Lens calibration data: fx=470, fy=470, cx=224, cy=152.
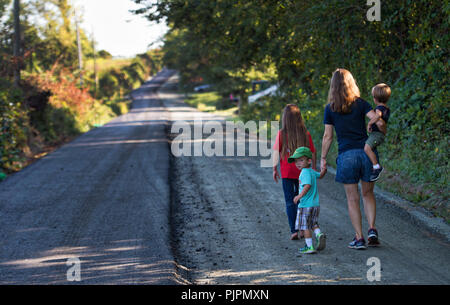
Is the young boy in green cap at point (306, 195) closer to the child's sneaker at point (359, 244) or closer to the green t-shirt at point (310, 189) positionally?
A: the green t-shirt at point (310, 189)

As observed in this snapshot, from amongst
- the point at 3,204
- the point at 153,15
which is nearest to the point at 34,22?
the point at 153,15

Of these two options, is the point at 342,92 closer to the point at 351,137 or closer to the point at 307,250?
the point at 351,137

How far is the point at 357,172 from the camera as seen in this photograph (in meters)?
5.80

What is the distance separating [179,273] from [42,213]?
400cm

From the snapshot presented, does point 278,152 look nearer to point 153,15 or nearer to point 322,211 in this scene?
point 322,211

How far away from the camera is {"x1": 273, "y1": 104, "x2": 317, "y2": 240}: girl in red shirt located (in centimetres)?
609

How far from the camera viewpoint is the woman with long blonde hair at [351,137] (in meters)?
5.72

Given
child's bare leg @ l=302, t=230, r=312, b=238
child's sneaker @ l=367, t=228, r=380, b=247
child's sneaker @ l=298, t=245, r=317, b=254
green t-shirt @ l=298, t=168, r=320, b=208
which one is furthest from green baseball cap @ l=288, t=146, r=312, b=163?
child's sneaker @ l=367, t=228, r=380, b=247

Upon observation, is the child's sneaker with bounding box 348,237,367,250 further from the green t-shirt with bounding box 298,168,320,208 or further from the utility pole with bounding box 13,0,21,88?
the utility pole with bounding box 13,0,21,88

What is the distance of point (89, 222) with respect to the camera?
745cm

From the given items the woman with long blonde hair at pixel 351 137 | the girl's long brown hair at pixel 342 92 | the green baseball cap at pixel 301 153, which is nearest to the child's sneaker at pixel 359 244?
the woman with long blonde hair at pixel 351 137

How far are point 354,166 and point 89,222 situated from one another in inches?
165

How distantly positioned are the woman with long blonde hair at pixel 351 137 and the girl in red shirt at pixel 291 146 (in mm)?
335

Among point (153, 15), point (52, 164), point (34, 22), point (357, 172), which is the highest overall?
point (34, 22)
